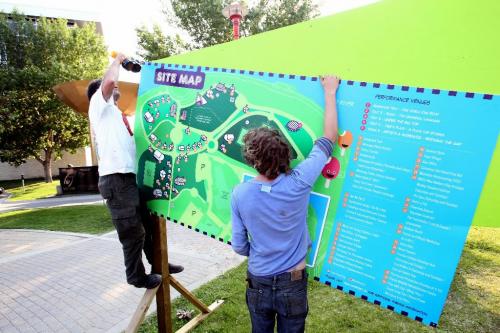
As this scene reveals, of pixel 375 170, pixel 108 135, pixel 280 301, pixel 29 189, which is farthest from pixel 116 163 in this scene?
pixel 29 189

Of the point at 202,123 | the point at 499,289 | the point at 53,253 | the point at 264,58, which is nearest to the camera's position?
the point at 264,58

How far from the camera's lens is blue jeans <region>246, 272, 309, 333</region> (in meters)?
1.94

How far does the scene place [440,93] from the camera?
170 cm

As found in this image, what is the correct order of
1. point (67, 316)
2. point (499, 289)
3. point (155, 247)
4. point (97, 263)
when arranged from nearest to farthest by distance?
point (155, 247) < point (67, 316) < point (499, 289) < point (97, 263)

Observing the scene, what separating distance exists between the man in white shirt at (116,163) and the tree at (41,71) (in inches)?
665

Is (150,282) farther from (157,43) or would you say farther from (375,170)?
(157,43)

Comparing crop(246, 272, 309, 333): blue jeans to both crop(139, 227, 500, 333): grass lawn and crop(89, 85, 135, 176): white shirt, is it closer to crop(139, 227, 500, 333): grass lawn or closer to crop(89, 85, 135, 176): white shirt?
crop(89, 85, 135, 176): white shirt

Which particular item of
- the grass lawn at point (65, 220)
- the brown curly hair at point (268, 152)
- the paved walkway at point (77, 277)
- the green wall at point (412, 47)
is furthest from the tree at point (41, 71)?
the brown curly hair at point (268, 152)

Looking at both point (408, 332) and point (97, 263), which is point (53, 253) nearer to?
point (97, 263)

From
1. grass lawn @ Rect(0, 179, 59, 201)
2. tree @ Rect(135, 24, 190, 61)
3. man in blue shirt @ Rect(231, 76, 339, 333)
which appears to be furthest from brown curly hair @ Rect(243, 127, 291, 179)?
grass lawn @ Rect(0, 179, 59, 201)

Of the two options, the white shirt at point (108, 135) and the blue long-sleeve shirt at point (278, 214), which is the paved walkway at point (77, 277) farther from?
the blue long-sleeve shirt at point (278, 214)

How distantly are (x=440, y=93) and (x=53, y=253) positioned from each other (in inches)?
283

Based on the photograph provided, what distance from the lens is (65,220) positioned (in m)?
9.65

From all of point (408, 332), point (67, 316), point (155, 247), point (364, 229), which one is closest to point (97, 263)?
point (67, 316)
